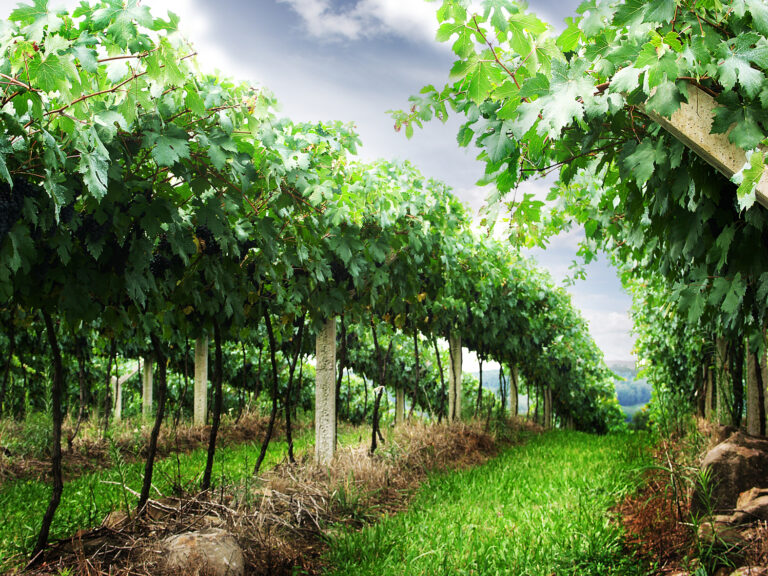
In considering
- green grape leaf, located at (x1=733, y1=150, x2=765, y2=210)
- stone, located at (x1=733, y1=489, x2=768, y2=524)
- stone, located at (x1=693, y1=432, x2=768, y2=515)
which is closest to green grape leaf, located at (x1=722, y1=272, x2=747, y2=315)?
green grape leaf, located at (x1=733, y1=150, x2=765, y2=210)

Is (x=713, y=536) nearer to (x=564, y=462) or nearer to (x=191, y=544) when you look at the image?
(x=191, y=544)

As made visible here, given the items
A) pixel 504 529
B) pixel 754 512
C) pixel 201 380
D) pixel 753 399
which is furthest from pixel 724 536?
pixel 201 380

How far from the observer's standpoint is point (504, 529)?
12.7 ft

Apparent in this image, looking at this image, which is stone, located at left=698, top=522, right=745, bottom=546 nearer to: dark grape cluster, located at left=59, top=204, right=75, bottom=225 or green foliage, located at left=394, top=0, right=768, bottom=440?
green foliage, located at left=394, top=0, right=768, bottom=440

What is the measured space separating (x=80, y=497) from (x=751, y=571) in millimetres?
5595

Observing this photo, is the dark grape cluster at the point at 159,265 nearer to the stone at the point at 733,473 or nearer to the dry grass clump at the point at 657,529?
the dry grass clump at the point at 657,529

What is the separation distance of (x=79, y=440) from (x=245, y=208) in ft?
19.5

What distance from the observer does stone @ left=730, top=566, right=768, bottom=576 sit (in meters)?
2.53

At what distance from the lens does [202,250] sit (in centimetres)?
354

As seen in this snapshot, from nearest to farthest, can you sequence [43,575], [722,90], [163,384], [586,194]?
[722,90] < [43,575] < [163,384] < [586,194]

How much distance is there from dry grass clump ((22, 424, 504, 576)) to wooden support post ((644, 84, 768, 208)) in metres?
3.17

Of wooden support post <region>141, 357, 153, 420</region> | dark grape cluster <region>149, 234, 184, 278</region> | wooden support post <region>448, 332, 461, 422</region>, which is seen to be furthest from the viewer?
wooden support post <region>141, 357, 153, 420</region>

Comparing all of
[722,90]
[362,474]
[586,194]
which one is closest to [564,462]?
[362,474]

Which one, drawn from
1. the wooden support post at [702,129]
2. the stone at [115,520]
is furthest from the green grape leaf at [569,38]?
the stone at [115,520]
